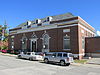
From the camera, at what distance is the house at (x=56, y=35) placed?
87.6ft

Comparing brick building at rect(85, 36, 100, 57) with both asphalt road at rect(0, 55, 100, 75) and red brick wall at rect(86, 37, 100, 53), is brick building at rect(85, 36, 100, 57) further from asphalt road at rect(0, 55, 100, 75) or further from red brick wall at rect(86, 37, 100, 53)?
asphalt road at rect(0, 55, 100, 75)

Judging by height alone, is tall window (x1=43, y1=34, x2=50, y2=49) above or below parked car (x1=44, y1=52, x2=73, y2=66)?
above

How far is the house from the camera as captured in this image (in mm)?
26703

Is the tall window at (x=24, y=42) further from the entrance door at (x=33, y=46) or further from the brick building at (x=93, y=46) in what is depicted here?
the brick building at (x=93, y=46)

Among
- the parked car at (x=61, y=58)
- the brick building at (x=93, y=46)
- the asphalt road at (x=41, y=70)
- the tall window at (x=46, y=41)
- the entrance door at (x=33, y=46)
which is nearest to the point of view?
the asphalt road at (x=41, y=70)

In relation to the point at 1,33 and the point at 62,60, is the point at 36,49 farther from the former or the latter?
the point at 1,33

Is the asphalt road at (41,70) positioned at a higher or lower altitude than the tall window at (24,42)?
lower

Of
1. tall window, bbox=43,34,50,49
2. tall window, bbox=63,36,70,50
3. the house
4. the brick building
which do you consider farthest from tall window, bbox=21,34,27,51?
the brick building

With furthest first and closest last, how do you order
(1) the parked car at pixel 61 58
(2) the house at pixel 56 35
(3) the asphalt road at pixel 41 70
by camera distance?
1. (2) the house at pixel 56 35
2. (1) the parked car at pixel 61 58
3. (3) the asphalt road at pixel 41 70

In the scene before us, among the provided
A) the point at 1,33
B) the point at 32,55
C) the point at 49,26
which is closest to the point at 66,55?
the point at 32,55

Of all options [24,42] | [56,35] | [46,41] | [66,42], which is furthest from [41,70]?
[24,42]

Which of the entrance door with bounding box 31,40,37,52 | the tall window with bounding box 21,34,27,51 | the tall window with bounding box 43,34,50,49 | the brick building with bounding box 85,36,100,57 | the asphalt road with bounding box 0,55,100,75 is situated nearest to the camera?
the asphalt road with bounding box 0,55,100,75

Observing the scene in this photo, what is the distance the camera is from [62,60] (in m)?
18.4

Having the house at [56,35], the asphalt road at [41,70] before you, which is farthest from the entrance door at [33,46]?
the asphalt road at [41,70]
